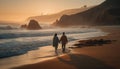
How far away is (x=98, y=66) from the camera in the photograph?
12164 mm

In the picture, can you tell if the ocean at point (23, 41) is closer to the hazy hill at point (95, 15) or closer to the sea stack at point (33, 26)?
the sea stack at point (33, 26)

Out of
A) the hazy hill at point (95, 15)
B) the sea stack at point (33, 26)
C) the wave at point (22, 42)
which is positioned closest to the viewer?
the wave at point (22, 42)

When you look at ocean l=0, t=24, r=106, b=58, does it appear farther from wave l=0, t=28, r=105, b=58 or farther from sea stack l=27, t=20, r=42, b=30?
sea stack l=27, t=20, r=42, b=30

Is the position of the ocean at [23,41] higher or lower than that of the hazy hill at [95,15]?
lower

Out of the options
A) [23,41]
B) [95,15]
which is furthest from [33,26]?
[23,41]

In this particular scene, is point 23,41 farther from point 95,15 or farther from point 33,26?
point 95,15

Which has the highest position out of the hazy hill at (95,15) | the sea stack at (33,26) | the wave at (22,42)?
the hazy hill at (95,15)

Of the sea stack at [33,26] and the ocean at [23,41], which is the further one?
the sea stack at [33,26]

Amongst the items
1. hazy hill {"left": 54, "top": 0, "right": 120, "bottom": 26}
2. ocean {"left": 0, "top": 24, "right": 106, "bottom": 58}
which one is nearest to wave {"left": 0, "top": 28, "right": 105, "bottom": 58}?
ocean {"left": 0, "top": 24, "right": 106, "bottom": 58}

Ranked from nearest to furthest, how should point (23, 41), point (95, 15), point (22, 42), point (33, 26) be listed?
point (22, 42) < point (23, 41) < point (33, 26) < point (95, 15)

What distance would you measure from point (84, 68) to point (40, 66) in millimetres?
2665

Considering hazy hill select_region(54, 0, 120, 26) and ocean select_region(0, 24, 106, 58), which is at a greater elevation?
hazy hill select_region(54, 0, 120, 26)

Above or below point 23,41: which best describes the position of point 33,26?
above

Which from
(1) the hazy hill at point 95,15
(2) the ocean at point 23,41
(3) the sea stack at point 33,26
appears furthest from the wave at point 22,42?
(1) the hazy hill at point 95,15
